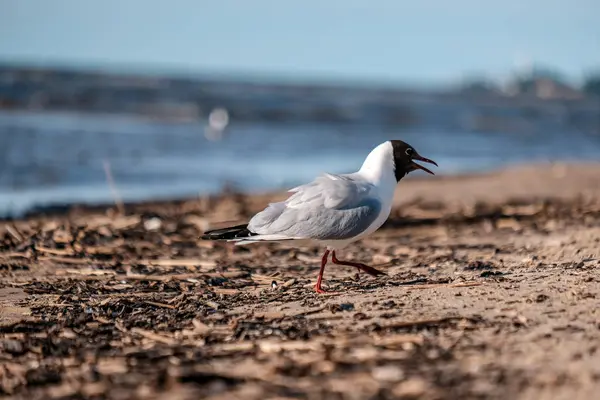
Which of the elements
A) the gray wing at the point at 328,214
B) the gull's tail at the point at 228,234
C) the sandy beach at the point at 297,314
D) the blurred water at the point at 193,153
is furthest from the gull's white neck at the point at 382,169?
the blurred water at the point at 193,153

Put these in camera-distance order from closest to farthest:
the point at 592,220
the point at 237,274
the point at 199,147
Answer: the point at 237,274 < the point at 592,220 < the point at 199,147

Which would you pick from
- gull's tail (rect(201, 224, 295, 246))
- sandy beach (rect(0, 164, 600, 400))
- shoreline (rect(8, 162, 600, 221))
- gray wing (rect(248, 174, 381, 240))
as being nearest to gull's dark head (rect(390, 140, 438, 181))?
gray wing (rect(248, 174, 381, 240))

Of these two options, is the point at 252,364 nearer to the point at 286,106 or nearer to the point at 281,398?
the point at 281,398

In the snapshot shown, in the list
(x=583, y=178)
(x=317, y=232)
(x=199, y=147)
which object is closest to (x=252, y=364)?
(x=317, y=232)

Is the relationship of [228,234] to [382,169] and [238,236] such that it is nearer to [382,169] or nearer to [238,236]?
[238,236]

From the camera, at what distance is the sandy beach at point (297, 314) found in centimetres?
394

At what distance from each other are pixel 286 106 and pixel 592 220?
35077 millimetres

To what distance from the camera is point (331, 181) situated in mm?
6172

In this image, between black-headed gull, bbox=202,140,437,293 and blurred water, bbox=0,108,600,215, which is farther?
blurred water, bbox=0,108,600,215

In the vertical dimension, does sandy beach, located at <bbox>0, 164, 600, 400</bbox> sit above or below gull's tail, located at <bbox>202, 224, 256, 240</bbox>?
below

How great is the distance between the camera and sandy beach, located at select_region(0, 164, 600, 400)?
3.94 metres

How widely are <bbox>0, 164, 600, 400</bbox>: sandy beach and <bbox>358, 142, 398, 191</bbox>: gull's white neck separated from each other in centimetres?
63

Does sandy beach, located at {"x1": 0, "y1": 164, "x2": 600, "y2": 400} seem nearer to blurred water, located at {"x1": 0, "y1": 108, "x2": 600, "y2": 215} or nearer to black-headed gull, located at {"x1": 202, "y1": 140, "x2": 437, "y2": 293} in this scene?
black-headed gull, located at {"x1": 202, "y1": 140, "x2": 437, "y2": 293}

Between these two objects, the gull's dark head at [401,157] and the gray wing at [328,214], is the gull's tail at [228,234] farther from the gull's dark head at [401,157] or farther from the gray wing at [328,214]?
the gull's dark head at [401,157]
